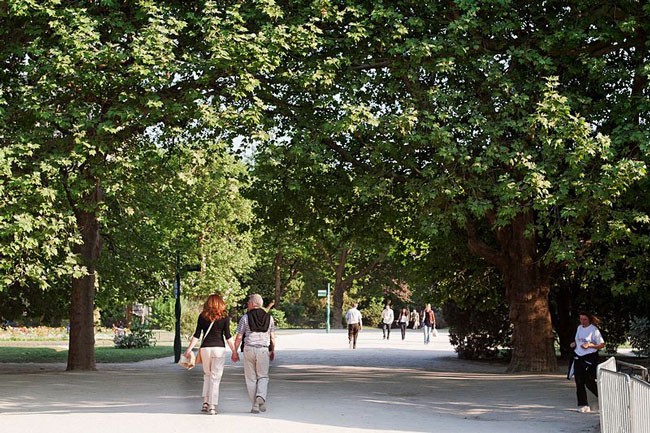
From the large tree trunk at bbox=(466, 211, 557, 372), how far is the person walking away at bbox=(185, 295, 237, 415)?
10.6 metres

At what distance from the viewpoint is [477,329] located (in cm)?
3028

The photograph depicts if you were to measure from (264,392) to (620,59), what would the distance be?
33.8 feet

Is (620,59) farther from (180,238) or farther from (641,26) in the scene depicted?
(180,238)

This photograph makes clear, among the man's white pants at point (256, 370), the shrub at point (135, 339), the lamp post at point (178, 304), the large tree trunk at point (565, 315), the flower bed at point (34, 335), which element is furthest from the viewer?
the flower bed at point (34, 335)

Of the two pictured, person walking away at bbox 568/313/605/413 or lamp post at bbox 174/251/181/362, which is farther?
lamp post at bbox 174/251/181/362

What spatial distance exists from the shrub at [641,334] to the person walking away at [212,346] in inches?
792

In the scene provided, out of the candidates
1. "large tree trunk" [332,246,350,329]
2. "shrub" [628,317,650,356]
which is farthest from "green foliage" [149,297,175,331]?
"shrub" [628,317,650,356]

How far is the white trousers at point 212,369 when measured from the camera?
14.2m

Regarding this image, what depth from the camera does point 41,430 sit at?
12.3 metres

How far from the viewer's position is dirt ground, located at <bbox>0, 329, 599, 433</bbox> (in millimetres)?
13016

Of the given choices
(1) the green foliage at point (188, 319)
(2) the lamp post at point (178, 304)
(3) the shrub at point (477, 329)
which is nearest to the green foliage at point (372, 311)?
(1) the green foliage at point (188, 319)

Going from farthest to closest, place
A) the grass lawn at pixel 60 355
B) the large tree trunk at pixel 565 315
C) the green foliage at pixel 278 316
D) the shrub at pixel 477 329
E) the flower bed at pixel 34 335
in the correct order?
the green foliage at pixel 278 316
the flower bed at pixel 34 335
the grass lawn at pixel 60 355
the shrub at pixel 477 329
the large tree trunk at pixel 565 315

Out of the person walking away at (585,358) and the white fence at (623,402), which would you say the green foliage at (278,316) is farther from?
the white fence at (623,402)

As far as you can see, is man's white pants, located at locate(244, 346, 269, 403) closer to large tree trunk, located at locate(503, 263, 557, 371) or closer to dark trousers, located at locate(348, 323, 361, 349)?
large tree trunk, located at locate(503, 263, 557, 371)
